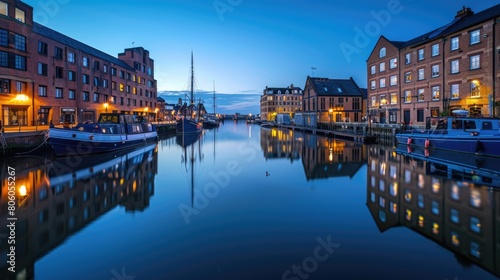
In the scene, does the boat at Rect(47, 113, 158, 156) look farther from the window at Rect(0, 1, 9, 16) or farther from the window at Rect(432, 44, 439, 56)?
the window at Rect(432, 44, 439, 56)

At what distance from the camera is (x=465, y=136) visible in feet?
78.4

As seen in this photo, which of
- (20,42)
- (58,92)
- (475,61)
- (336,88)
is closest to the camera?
(475,61)

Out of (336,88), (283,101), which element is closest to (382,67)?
(336,88)

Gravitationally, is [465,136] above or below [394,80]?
below

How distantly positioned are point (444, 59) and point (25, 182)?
1619 inches

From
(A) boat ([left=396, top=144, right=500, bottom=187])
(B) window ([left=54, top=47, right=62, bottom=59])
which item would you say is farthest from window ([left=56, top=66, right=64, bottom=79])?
(A) boat ([left=396, top=144, right=500, bottom=187])

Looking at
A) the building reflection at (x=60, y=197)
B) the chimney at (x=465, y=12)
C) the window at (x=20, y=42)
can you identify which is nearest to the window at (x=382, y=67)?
the chimney at (x=465, y=12)

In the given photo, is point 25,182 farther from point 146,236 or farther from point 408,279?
point 408,279

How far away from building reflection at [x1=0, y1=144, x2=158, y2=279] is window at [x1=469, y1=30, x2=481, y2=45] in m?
33.7

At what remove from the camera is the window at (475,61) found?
31.4 m

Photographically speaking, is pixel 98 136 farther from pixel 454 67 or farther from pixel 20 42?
pixel 454 67

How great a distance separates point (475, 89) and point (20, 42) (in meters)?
48.9

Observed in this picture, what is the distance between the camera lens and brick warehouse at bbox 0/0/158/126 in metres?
33.1

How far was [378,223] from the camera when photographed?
9.58 metres
